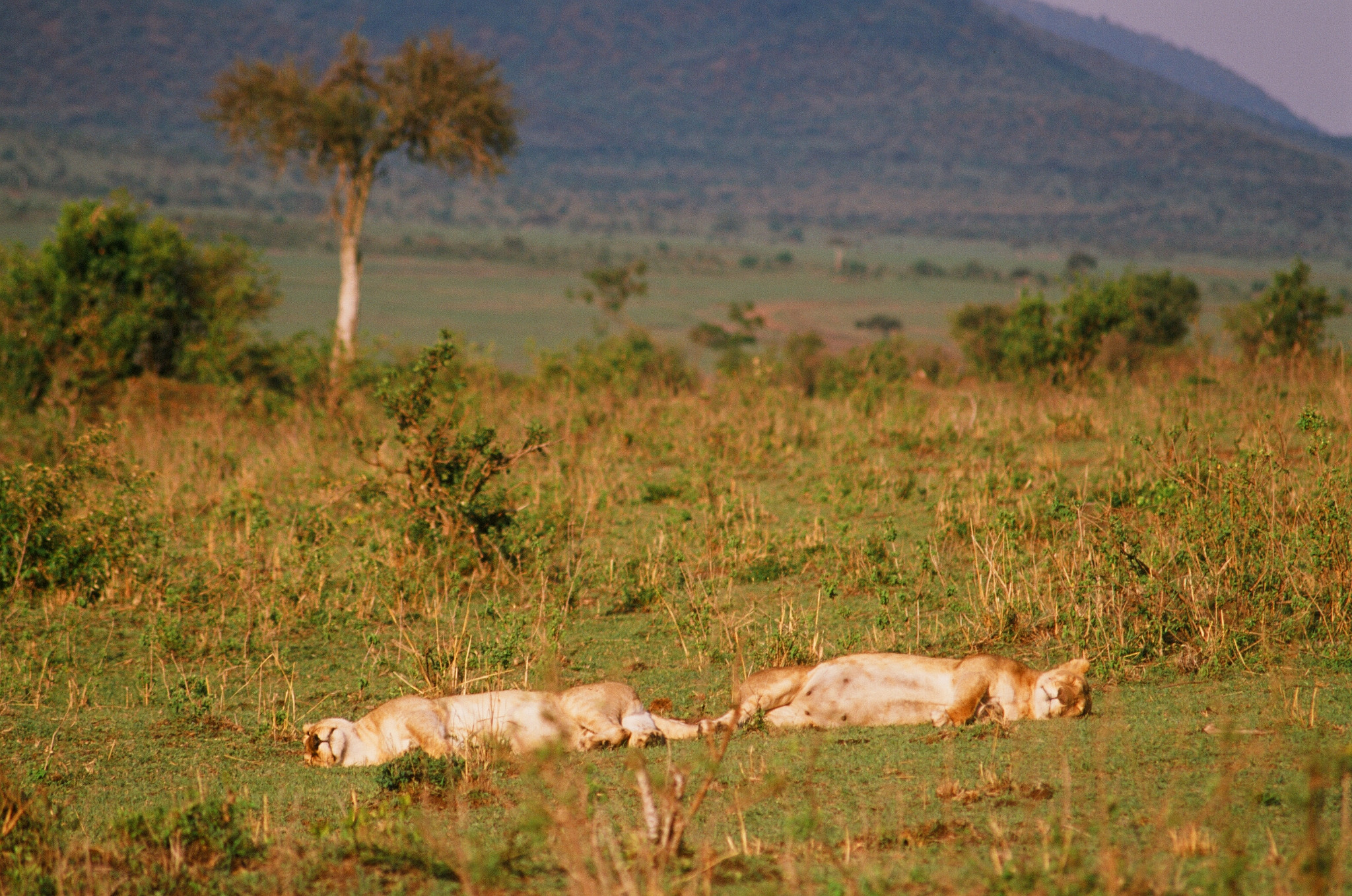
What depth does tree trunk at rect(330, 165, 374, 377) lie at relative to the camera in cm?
1967

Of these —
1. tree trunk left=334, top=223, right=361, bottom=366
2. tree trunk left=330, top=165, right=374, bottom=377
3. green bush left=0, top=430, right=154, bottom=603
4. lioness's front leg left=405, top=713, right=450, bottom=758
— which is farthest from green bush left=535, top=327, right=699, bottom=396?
lioness's front leg left=405, top=713, right=450, bottom=758

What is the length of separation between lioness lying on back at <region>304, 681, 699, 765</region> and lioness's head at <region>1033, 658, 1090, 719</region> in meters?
1.35

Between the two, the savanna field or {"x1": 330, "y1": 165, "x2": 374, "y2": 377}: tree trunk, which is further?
{"x1": 330, "y1": 165, "x2": 374, "y2": 377}: tree trunk

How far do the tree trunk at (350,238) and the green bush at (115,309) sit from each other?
2.01 metres

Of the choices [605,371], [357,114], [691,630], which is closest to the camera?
[691,630]

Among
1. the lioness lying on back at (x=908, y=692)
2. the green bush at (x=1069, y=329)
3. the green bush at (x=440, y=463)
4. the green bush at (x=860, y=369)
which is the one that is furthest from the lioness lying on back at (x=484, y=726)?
the green bush at (x=1069, y=329)

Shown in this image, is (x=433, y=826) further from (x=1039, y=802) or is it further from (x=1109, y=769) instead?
(x=1109, y=769)

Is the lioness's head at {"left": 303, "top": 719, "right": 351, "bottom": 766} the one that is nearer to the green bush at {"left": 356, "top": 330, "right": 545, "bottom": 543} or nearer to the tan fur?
the tan fur

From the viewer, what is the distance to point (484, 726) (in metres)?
5.10

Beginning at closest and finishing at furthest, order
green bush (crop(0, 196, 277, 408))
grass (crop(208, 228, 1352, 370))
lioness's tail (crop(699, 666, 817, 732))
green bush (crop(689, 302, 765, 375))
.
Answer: lioness's tail (crop(699, 666, 817, 732)) → green bush (crop(0, 196, 277, 408)) → green bush (crop(689, 302, 765, 375)) → grass (crop(208, 228, 1352, 370))

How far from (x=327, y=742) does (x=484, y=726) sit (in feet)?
2.12

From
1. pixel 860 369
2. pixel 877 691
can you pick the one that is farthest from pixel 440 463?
pixel 860 369

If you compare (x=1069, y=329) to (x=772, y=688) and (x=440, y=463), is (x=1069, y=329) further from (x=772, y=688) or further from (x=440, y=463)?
(x=772, y=688)

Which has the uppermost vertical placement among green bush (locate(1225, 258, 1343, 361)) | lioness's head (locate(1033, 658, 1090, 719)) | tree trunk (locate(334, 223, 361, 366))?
green bush (locate(1225, 258, 1343, 361))
